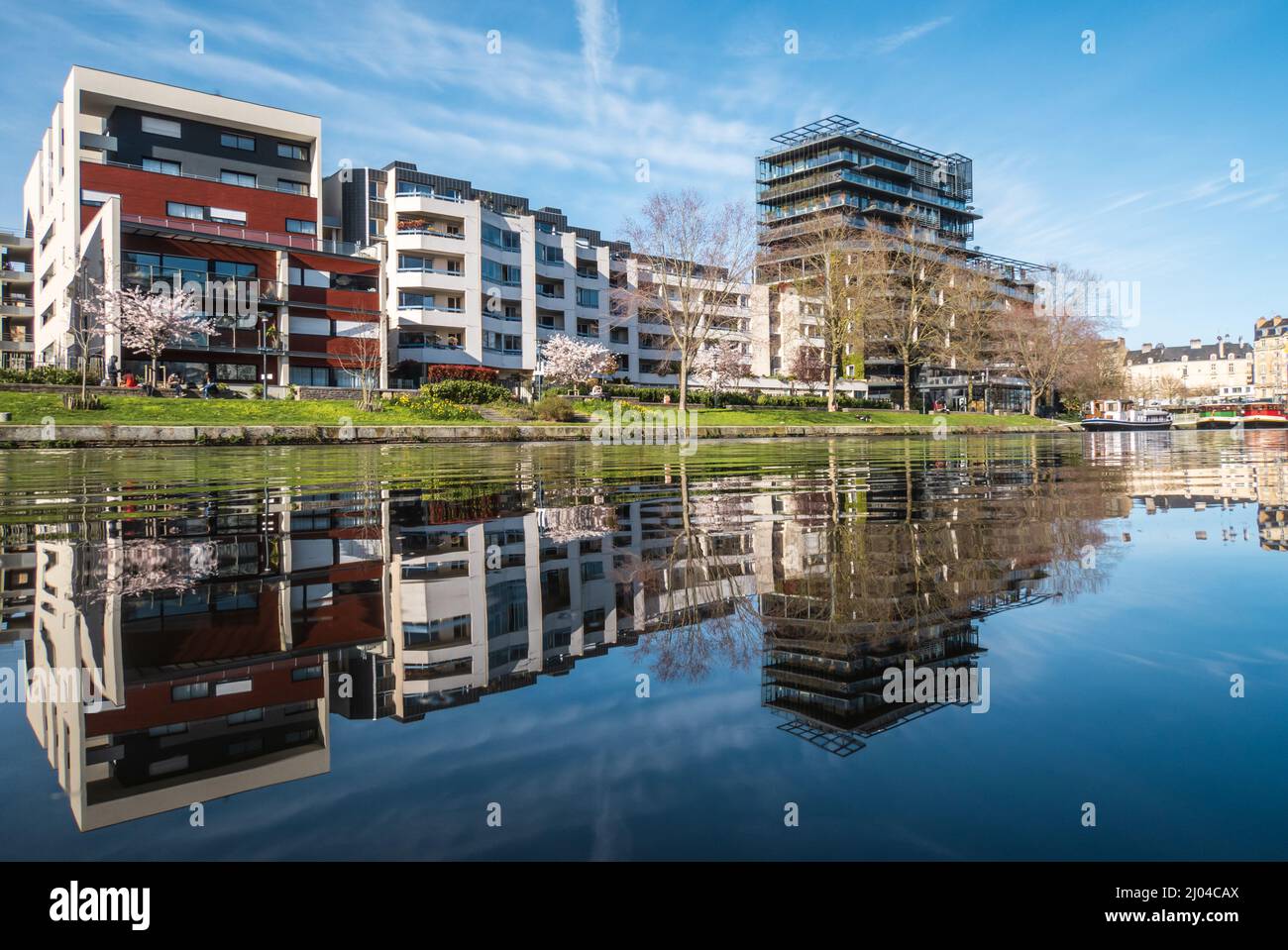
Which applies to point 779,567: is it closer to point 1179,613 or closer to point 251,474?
point 1179,613

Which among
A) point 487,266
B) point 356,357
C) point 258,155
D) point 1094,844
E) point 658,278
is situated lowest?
point 1094,844

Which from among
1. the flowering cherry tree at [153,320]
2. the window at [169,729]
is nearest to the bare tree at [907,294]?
the flowering cherry tree at [153,320]

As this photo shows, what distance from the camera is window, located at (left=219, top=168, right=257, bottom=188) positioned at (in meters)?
57.1

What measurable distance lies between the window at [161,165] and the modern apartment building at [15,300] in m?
27.4

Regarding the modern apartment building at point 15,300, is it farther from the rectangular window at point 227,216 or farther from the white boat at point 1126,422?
the white boat at point 1126,422

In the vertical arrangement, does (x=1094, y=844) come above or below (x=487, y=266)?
below

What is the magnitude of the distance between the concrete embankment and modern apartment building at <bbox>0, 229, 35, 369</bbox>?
60.8 meters

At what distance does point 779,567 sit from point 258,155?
215 feet

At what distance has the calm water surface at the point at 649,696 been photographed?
66.5 inches

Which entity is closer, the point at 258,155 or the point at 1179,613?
the point at 1179,613

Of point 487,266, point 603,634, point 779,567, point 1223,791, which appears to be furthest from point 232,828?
point 487,266

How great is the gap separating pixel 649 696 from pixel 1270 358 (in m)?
220
